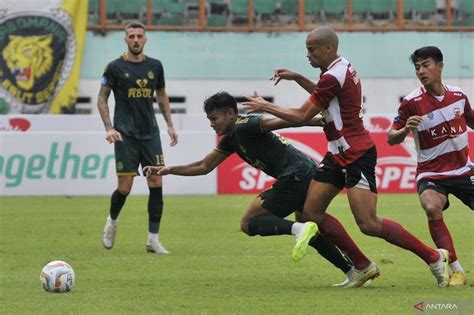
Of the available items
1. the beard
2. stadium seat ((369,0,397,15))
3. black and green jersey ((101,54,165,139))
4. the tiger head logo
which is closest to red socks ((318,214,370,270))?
black and green jersey ((101,54,165,139))

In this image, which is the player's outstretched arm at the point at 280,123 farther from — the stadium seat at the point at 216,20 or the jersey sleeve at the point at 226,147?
the stadium seat at the point at 216,20

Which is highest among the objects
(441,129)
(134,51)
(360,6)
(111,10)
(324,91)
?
(324,91)

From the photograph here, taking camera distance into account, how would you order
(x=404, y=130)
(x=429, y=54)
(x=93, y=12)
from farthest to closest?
1. (x=93, y=12)
2. (x=429, y=54)
3. (x=404, y=130)

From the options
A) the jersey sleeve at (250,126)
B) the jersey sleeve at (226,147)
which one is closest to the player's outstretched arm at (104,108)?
the jersey sleeve at (226,147)

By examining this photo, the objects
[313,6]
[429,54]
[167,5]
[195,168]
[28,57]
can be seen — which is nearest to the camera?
[429,54]

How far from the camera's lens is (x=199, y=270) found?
1147cm

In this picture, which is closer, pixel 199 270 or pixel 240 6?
pixel 199 270

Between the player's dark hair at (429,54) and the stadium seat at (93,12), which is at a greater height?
the player's dark hair at (429,54)

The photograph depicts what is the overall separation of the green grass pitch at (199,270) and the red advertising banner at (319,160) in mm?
4111

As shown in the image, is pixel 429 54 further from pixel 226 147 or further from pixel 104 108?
pixel 104 108

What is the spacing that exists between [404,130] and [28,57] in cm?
2566

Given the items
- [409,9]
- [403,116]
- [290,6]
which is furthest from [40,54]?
[403,116]

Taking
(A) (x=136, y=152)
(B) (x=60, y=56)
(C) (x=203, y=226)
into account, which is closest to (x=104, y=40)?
(B) (x=60, y=56)

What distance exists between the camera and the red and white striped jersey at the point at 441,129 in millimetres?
10422
